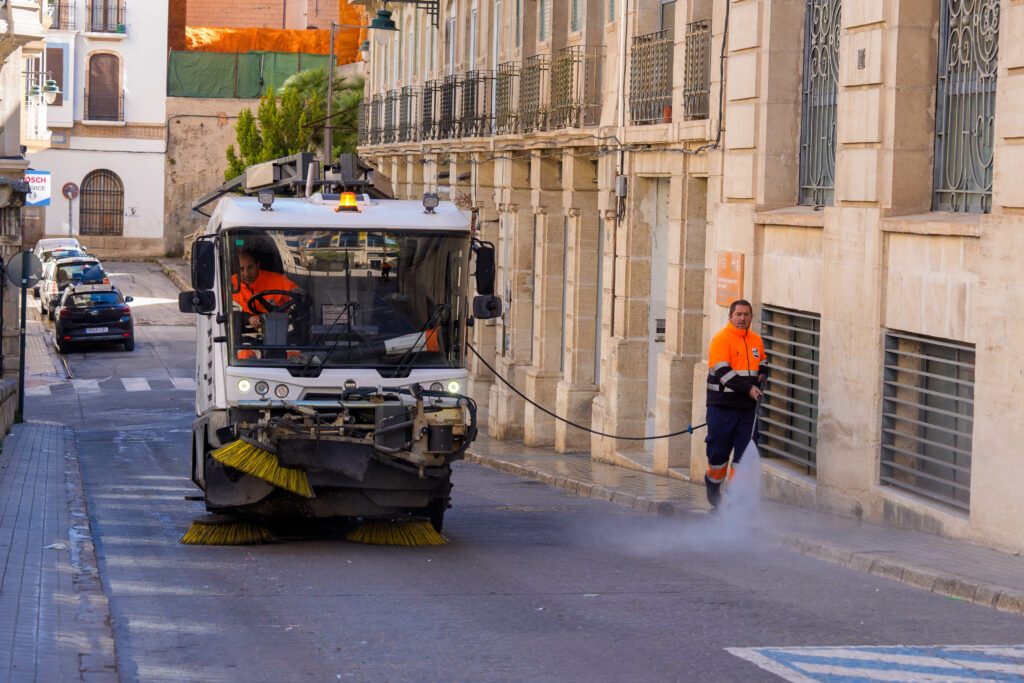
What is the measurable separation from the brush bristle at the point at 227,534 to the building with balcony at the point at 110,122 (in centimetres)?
4941

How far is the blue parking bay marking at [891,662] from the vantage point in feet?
25.0

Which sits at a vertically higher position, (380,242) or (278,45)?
(278,45)

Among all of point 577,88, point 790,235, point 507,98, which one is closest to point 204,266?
point 790,235

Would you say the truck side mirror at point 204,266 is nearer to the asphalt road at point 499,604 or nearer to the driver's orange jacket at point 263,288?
the driver's orange jacket at point 263,288

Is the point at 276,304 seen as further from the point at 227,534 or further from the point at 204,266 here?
the point at 227,534

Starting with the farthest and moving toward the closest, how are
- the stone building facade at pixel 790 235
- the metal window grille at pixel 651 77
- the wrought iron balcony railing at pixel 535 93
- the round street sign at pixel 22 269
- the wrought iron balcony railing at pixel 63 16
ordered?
1. the wrought iron balcony railing at pixel 63 16
2. the round street sign at pixel 22 269
3. the wrought iron balcony railing at pixel 535 93
4. the metal window grille at pixel 651 77
5. the stone building facade at pixel 790 235

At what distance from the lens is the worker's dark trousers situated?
13016mm

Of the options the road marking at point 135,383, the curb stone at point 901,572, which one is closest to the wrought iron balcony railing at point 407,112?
the road marking at point 135,383

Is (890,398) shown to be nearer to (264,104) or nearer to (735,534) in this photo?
(735,534)

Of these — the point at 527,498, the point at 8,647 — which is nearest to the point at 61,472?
the point at 527,498

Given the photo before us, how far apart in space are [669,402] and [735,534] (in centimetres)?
552

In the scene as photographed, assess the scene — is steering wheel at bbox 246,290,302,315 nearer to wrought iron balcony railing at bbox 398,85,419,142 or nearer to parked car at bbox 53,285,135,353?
wrought iron balcony railing at bbox 398,85,419,142

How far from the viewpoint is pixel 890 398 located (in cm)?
1294

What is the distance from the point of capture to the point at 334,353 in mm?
11516
